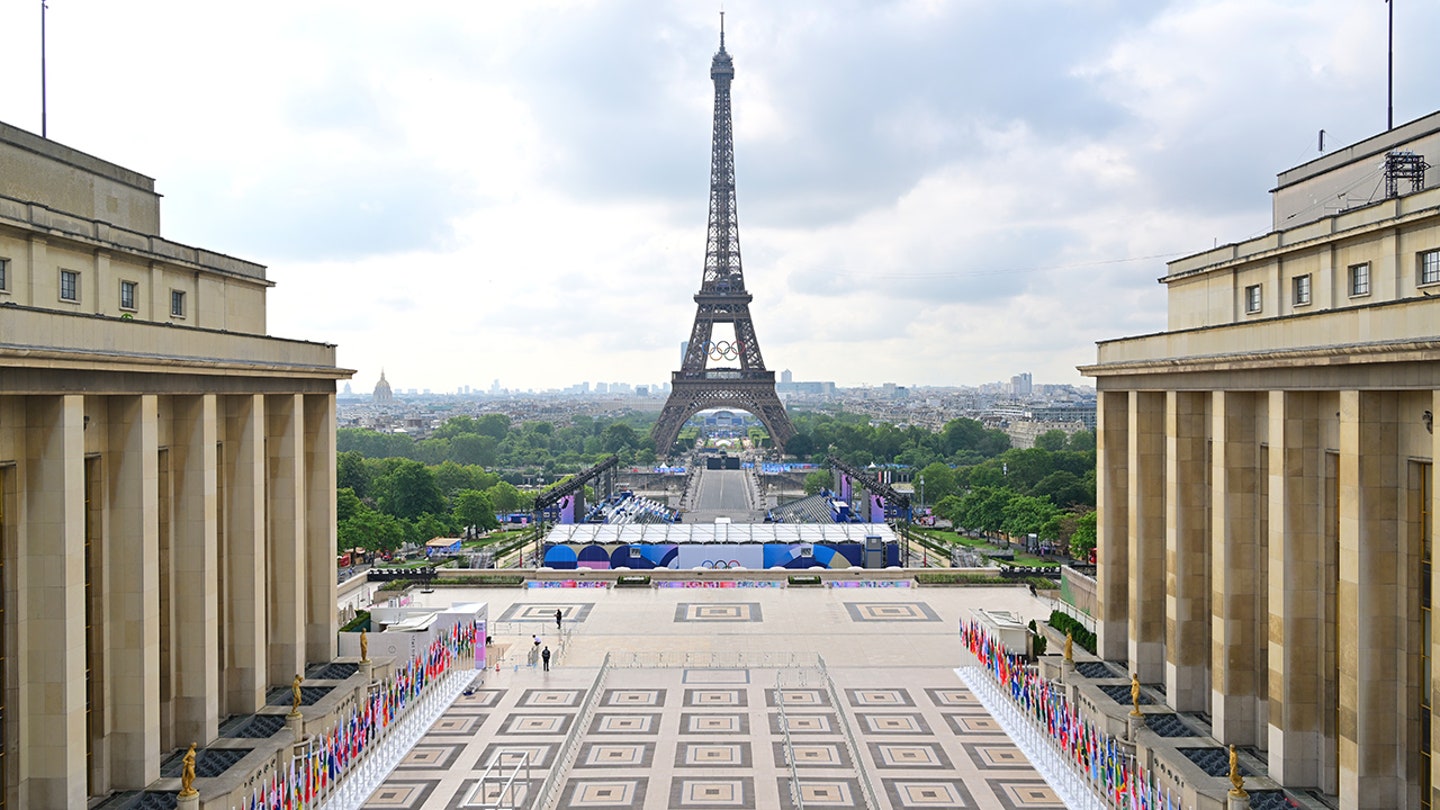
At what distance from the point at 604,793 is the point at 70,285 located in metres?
18.2

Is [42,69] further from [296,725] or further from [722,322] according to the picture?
[722,322]

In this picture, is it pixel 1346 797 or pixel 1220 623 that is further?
pixel 1220 623

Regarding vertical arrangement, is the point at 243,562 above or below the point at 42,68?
below

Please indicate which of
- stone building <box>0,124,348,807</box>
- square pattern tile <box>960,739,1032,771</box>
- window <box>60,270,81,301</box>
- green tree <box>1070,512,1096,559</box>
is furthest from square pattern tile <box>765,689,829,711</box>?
green tree <box>1070,512,1096,559</box>

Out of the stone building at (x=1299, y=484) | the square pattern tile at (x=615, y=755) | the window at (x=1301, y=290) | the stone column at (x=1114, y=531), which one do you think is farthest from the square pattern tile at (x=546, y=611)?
the window at (x=1301, y=290)

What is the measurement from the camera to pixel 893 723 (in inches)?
1255

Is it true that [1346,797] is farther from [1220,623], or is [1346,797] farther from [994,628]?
[994,628]

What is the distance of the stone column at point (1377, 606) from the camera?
785 inches

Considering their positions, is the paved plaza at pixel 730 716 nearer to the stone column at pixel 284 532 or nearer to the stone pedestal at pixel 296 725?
the stone pedestal at pixel 296 725

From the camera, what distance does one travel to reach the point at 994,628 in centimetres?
3900

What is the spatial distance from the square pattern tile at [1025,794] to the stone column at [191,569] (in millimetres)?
19822

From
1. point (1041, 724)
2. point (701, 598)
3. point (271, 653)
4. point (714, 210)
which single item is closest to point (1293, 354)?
point (1041, 724)

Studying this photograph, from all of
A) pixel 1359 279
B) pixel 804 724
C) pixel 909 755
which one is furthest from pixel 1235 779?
pixel 804 724

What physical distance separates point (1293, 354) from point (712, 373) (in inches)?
4781
